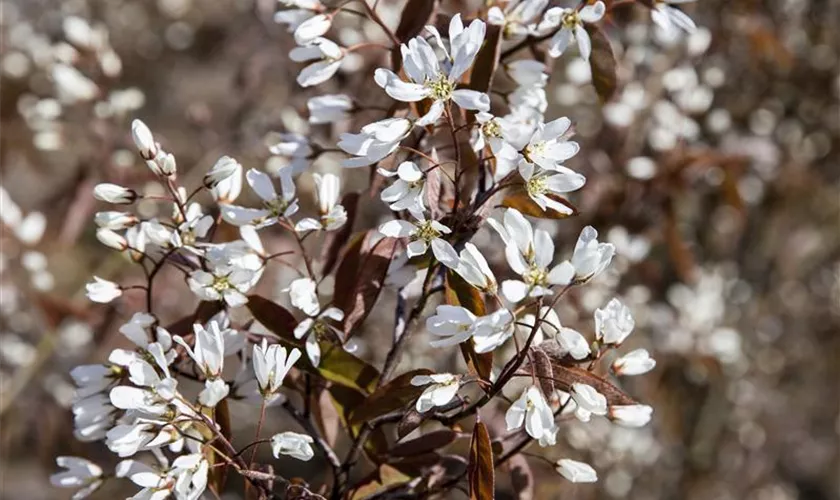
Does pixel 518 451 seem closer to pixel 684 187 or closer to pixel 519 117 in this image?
pixel 519 117

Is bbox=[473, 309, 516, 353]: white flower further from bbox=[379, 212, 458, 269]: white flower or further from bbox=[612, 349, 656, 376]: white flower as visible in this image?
bbox=[612, 349, 656, 376]: white flower

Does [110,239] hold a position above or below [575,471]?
above

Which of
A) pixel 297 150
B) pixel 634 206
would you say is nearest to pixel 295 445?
pixel 297 150

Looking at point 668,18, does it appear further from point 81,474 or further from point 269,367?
point 81,474

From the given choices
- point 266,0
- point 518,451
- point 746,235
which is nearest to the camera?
point 518,451

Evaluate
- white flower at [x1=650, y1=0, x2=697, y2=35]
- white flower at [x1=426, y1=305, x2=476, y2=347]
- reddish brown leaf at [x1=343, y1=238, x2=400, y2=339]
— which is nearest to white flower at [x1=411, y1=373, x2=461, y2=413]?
white flower at [x1=426, y1=305, x2=476, y2=347]

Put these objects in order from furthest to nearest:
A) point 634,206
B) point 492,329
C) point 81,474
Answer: point 634,206 < point 81,474 < point 492,329

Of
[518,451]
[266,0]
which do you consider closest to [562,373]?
[518,451]
